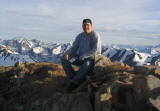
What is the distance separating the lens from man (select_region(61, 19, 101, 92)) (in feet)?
51.5

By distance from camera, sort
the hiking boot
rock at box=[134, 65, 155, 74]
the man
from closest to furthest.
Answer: rock at box=[134, 65, 155, 74] < the man < the hiking boot

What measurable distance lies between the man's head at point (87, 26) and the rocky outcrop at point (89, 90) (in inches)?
87.4

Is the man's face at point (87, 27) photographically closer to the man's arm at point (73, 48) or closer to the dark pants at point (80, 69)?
the man's arm at point (73, 48)

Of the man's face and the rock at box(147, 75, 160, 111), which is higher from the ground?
the man's face

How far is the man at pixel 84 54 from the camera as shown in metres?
15.7

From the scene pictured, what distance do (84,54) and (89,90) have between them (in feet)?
8.65

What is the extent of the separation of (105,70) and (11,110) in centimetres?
690

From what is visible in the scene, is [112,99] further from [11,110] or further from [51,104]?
[11,110]

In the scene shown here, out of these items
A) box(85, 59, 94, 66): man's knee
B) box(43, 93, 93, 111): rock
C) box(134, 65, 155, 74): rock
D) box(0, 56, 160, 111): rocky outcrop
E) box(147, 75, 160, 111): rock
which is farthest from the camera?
box(85, 59, 94, 66): man's knee

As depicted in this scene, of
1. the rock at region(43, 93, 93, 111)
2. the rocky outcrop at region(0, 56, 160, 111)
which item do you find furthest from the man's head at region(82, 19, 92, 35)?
the rock at region(43, 93, 93, 111)

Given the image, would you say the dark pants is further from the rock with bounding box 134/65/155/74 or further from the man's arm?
the rock with bounding box 134/65/155/74

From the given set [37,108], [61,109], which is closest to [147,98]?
[61,109]

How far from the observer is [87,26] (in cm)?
1581

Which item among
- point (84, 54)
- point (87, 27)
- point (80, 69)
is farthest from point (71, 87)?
point (87, 27)
